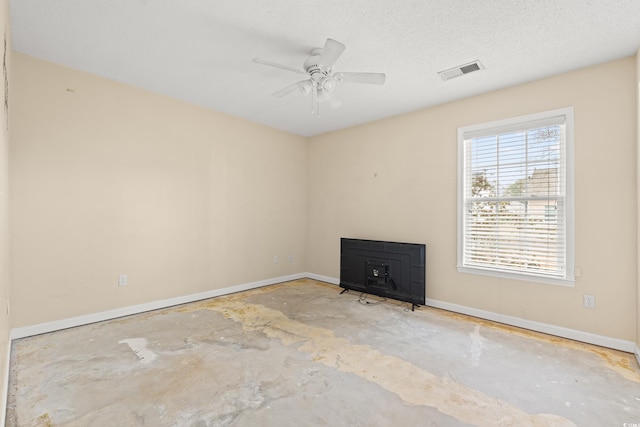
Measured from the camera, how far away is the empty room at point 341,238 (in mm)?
2074

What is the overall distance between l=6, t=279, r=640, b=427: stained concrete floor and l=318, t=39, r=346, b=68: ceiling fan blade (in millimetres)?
2412

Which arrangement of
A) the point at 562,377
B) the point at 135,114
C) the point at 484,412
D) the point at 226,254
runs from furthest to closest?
the point at 226,254
the point at 135,114
the point at 562,377
the point at 484,412

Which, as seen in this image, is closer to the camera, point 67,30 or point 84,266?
point 67,30

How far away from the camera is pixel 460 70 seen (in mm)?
2971

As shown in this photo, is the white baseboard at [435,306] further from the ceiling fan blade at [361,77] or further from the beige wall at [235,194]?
the ceiling fan blade at [361,77]

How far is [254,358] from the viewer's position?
2.50m

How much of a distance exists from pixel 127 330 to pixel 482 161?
14.1ft

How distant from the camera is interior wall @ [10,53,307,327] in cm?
289

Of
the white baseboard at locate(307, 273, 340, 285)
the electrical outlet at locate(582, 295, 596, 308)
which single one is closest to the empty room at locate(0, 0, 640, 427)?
the electrical outlet at locate(582, 295, 596, 308)

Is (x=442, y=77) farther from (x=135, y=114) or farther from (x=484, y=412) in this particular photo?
(x=135, y=114)

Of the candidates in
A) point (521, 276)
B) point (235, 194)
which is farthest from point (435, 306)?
point (235, 194)

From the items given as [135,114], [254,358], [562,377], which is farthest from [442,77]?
[135,114]

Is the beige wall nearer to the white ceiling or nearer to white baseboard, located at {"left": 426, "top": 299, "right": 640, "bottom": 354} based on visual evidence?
white baseboard, located at {"left": 426, "top": 299, "right": 640, "bottom": 354}

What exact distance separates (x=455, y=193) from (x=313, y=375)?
2723 mm
